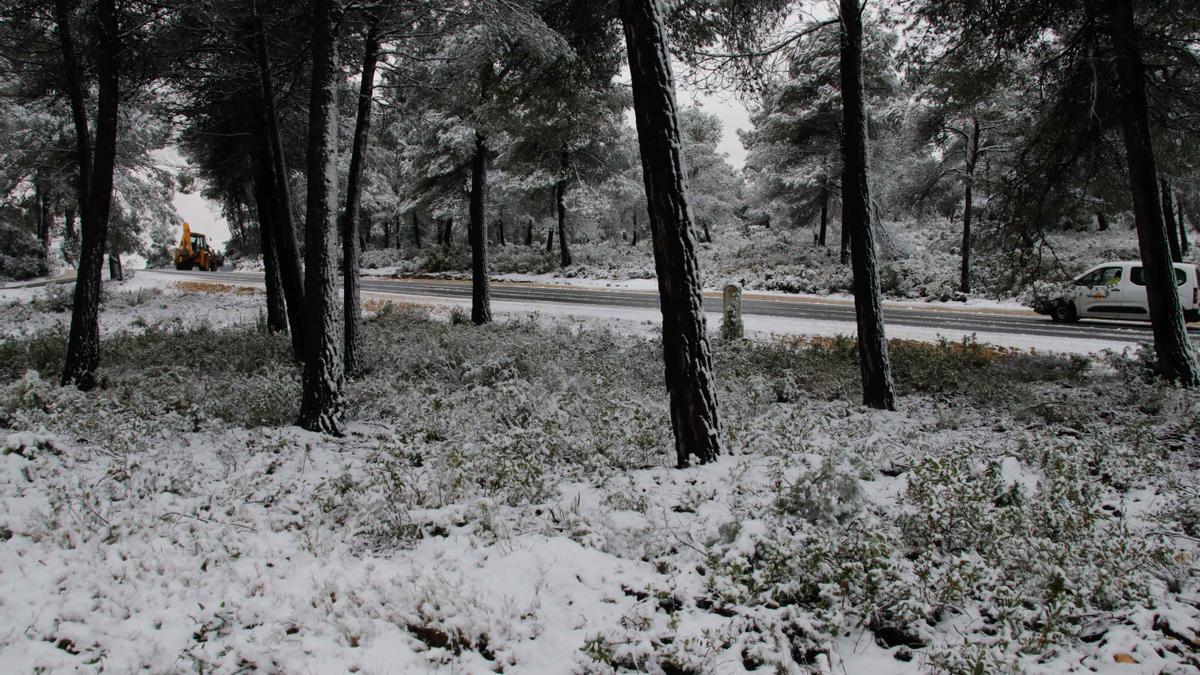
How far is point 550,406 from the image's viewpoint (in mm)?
6805

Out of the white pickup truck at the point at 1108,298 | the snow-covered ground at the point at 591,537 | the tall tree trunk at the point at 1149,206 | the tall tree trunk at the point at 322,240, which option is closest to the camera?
the snow-covered ground at the point at 591,537

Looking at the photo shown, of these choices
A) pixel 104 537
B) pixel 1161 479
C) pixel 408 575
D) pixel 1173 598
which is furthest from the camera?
pixel 1161 479

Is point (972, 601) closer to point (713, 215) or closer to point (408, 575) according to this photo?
point (408, 575)

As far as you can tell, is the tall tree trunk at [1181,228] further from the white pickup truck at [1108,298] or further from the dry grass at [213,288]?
the dry grass at [213,288]

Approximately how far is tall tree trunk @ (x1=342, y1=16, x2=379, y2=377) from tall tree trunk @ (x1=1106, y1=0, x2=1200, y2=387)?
1050cm

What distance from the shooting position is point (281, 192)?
10109 millimetres

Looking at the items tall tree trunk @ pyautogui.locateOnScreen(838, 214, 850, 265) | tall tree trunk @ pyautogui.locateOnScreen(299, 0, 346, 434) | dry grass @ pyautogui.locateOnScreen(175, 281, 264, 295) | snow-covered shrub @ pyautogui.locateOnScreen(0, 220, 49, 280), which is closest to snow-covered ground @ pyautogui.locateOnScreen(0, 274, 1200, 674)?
tall tree trunk @ pyautogui.locateOnScreen(299, 0, 346, 434)

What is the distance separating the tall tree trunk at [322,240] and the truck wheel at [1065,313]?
55.2 feet

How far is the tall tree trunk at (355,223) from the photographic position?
8.89 m

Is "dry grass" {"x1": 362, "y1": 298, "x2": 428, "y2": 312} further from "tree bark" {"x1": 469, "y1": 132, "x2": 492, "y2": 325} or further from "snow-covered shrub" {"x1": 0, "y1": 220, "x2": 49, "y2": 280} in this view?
"snow-covered shrub" {"x1": 0, "y1": 220, "x2": 49, "y2": 280}

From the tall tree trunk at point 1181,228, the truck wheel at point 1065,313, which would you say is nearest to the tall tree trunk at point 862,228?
the truck wheel at point 1065,313

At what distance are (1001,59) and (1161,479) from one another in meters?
7.42

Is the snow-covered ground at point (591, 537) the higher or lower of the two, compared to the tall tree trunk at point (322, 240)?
lower

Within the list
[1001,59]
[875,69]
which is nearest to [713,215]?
[875,69]
